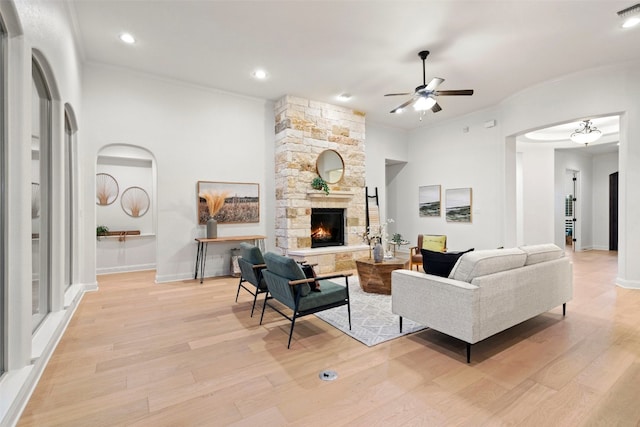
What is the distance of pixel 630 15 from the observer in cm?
355

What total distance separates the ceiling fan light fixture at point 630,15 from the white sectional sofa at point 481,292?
2900 mm

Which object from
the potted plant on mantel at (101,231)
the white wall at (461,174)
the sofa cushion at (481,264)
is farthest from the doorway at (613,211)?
the potted plant on mantel at (101,231)

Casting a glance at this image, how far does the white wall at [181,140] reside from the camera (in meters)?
4.94

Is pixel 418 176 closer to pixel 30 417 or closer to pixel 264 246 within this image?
pixel 264 246

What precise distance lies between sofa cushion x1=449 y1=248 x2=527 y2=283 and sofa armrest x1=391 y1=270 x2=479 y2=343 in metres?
0.08

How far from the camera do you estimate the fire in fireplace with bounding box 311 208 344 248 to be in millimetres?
6566

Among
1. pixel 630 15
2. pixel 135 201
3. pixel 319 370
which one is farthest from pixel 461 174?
pixel 135 201

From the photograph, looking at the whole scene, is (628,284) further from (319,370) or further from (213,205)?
(213,205)

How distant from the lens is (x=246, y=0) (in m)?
3.36

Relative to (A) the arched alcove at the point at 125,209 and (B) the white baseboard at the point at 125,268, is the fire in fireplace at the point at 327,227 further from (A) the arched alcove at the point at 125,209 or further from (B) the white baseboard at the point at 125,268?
(B) the white baseboard at the point at 125,268

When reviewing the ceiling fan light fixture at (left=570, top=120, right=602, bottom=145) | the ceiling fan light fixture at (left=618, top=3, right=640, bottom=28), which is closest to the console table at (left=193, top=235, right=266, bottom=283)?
the ceiling fan light fixture at (left=618, top=3, right=640, bottom=28)

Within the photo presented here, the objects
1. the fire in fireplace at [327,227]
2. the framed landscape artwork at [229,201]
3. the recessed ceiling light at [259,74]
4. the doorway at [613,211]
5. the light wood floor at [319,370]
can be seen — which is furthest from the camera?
the doorway at [613,211]

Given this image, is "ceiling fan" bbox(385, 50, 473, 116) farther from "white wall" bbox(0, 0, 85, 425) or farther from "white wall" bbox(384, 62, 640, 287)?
"white wall" bbox(0, 0, 85, 425)

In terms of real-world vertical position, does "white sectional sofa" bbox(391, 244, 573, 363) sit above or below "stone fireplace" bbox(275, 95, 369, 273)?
below
